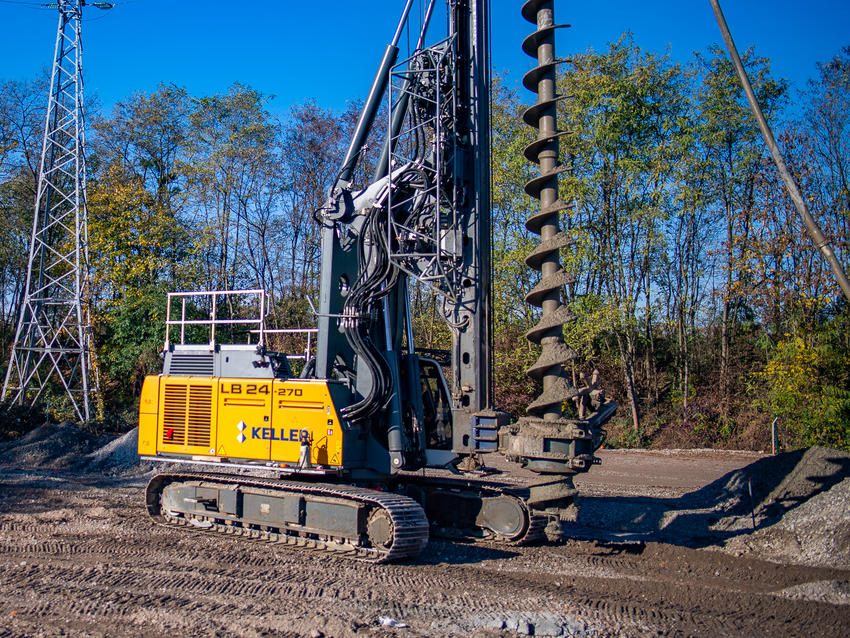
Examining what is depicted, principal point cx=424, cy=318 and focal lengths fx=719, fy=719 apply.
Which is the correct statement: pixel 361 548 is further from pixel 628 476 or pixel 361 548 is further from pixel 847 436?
pixel 847 436

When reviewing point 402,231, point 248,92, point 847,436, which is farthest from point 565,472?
point 248,92

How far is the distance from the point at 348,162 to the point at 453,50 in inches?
82.5

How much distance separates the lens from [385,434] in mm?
9133

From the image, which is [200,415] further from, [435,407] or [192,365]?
[435,407]

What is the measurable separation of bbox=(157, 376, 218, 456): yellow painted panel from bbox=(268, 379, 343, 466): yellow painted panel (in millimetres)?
966

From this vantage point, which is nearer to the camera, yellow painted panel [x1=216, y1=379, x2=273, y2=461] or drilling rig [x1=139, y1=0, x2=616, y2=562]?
drilling rig [x1=139, y1=0, x2=616, y2=562]

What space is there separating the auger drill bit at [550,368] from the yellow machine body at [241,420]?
7.46 feet

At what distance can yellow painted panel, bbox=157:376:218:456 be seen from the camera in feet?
31.2

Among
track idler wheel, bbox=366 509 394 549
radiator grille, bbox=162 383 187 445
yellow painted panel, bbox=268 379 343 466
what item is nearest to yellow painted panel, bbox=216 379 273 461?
yellow painted panel, bbox=268 379 343 466

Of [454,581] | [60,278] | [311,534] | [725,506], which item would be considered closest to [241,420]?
[311,534]

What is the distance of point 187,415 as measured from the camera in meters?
9.75

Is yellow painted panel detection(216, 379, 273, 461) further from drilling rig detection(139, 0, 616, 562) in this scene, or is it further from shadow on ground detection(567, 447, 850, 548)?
shadow on ground detection(567, 447, 850, 548)

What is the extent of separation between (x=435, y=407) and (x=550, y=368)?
84.4 inches

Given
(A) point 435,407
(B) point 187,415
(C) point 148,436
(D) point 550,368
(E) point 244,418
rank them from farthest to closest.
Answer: (C) point 148,436 < (B) point 187,415 < (A) point 435,407 < (E) point 244,418 < (D) point 550,368
